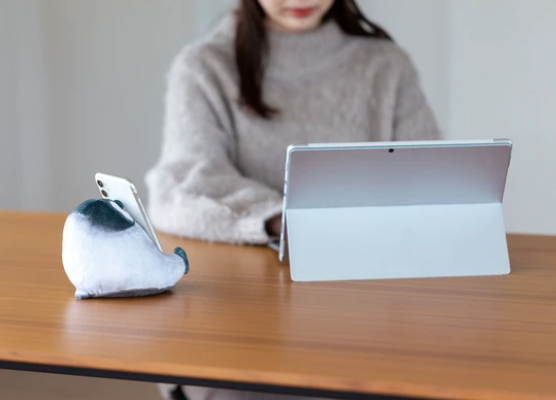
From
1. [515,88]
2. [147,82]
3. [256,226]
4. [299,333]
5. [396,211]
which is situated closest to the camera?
[299,333]

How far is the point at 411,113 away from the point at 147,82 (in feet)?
3.77

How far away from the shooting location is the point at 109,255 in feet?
2.82

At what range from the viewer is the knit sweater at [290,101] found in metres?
1.53

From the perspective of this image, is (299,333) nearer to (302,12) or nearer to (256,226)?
(256,226)

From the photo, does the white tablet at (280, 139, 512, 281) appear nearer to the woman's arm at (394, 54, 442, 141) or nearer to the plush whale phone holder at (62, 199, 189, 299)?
the plush whale phone holder at (62, 199, 189, 299)

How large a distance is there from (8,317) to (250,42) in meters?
0.92

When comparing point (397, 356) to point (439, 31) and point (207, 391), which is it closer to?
point (207, 391)

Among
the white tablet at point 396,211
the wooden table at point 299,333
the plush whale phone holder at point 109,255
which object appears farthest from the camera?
the white tablet at point 396,211

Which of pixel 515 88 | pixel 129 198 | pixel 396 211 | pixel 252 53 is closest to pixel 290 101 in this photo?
pixel 252 53

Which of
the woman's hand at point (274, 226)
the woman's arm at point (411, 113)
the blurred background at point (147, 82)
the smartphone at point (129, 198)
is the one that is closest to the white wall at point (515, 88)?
the blurred background at point (147, 82)

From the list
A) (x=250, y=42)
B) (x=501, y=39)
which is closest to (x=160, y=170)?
(x=250, y=42)

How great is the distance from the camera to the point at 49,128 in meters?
2.59

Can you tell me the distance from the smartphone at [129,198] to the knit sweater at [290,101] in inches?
19.3

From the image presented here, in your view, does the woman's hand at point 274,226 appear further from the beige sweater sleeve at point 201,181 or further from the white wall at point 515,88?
the white wall at point 515,88
